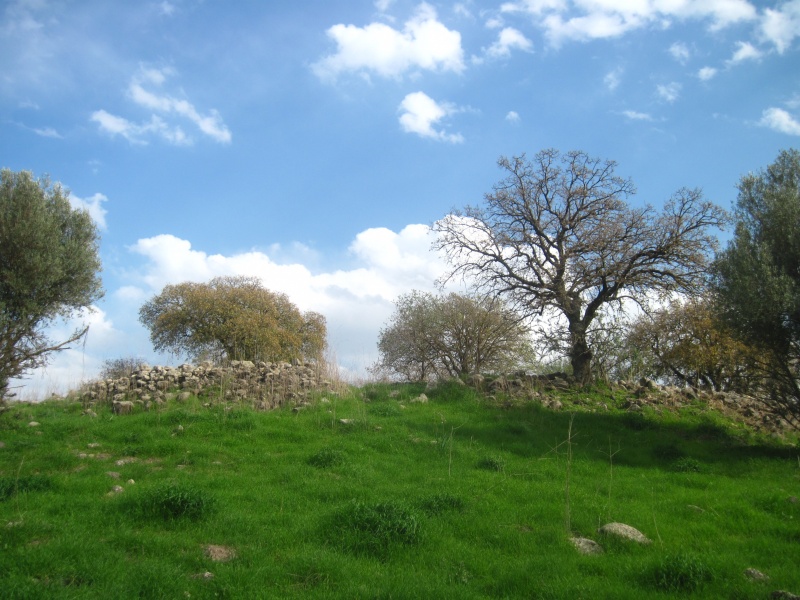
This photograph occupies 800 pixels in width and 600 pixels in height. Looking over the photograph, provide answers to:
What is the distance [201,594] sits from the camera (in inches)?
255

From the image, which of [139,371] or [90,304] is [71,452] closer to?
[90,304]

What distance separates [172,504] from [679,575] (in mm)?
6773

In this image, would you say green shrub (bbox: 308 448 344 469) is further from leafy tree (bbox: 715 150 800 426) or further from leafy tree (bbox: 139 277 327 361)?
leafy tree (bbox: 139 277 327 361)

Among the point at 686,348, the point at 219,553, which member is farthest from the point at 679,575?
the point at 686,348

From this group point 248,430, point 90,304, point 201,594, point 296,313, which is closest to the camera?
point 201,594

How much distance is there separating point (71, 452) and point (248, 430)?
146 inches

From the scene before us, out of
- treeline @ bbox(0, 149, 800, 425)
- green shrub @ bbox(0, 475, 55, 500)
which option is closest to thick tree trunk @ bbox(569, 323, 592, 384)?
treeline @ bbox(0, 149, 800, 425)

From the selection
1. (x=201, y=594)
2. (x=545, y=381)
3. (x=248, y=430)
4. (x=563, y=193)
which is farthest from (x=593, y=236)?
(x=201, y=594)

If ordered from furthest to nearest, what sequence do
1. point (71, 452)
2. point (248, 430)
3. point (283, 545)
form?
point (248, 430) < point (71, 452) < point (283, 545)

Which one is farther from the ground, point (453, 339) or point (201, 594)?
point (453, 339)

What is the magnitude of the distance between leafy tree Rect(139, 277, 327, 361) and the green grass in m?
20.9

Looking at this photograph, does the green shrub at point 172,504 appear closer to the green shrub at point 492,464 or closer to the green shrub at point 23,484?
the green shrub at point 23,484

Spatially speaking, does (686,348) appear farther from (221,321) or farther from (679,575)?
(221,321)

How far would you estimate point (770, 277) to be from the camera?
13.7 meters
